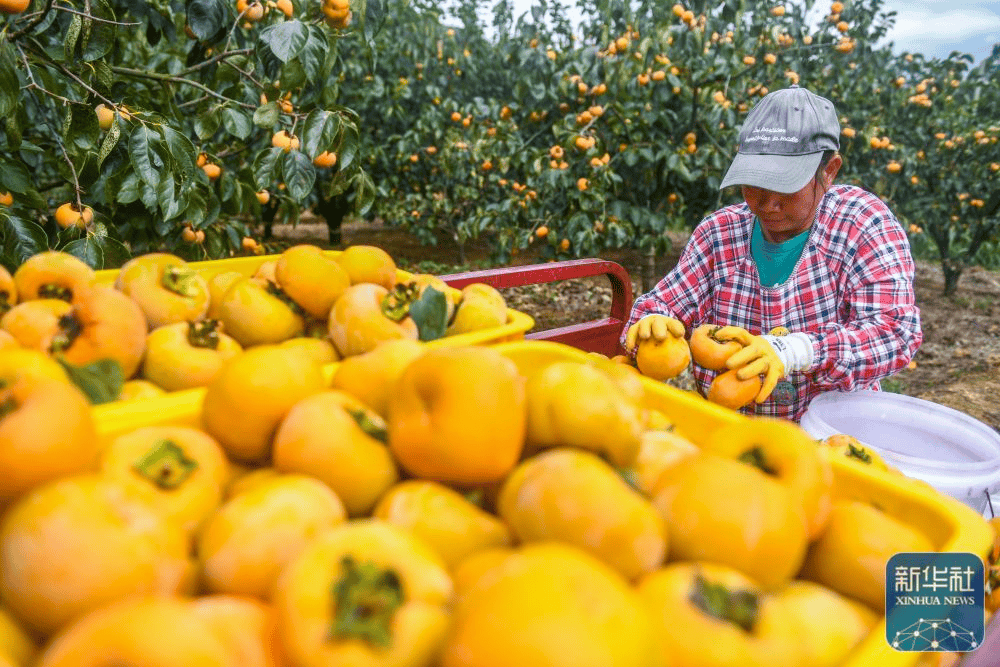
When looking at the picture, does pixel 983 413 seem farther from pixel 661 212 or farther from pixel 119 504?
pixel 119 504

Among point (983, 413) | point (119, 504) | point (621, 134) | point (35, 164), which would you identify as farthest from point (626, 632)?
point (621, 134)

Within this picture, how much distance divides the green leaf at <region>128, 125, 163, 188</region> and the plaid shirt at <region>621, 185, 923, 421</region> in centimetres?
195

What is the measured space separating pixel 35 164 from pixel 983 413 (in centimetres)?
654

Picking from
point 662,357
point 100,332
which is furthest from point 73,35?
point 662,357

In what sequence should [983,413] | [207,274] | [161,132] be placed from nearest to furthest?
[207,274] < [161,132] < [983,413]

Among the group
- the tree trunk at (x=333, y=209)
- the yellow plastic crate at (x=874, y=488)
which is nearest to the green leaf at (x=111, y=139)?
the yellow plastic crate at (x=874, y=488)

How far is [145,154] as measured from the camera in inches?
87.6

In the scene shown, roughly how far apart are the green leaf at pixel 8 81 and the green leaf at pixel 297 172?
94cm

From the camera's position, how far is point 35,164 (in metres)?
3.51

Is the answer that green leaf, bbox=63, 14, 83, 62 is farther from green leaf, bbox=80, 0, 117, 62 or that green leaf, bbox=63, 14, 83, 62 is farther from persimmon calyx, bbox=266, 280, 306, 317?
persimmon calyx, bbox=266, 280, 306, 317

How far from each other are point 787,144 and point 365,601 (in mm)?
2342

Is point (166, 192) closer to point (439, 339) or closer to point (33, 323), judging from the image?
point (33, 323)

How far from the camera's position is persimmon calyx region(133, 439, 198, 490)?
849 millimetres

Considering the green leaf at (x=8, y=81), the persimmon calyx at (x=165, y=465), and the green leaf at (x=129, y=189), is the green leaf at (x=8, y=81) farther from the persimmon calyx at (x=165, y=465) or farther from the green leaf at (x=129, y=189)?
the persimmon calyx at (x=165, y=465)
